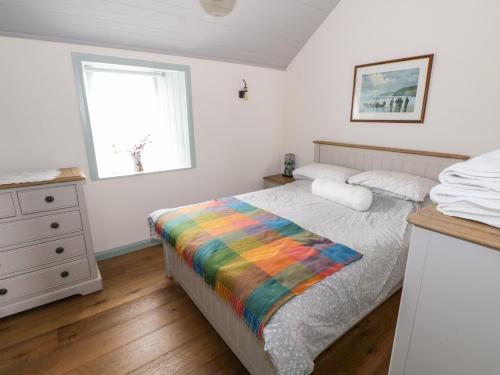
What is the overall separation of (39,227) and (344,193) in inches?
93.9

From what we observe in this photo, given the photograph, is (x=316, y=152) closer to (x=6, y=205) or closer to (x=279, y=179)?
(x=279, y=179)

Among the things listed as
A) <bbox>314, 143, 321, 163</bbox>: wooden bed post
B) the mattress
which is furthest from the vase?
<bbox>314, 143, 321, 163</bbox>: wooden bed post

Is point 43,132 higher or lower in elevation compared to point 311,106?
lower

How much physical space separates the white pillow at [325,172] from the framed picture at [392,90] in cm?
60

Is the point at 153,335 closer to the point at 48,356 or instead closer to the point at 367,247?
the point at 48,356

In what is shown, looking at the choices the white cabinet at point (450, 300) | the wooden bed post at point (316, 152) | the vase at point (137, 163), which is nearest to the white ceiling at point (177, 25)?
the vase at point (137, 163)

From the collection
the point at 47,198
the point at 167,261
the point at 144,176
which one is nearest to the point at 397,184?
the point at 167,261

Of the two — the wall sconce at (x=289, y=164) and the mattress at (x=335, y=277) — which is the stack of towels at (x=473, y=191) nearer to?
the mattress at (x=335, y=277)

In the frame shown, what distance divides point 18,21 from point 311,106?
2877 millimetres

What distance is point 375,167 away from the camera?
280 centimetres

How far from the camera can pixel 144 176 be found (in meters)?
2.82

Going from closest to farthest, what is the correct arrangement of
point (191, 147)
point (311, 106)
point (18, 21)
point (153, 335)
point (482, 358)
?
point (482, 358)
point (153, 335)
point (18, 21)
point (191, 147)
point (311, 106)

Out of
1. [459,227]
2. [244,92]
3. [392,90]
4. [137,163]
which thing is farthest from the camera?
[244,92]

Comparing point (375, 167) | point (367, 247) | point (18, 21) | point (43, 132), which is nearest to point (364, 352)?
point (367, 247)
